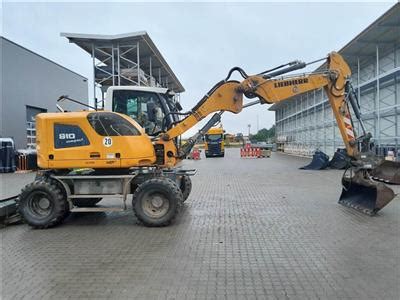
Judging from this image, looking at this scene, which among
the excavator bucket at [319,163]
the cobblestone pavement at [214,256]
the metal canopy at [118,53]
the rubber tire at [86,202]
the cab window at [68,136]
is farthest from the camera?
the metal canopy at [118,53]

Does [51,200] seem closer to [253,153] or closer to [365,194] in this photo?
[365,194]

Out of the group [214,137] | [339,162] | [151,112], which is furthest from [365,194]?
[214,137]

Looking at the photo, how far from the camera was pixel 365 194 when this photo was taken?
8641 millimetres

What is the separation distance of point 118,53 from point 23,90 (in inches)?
361

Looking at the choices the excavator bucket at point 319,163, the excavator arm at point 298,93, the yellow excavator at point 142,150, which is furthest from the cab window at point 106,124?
the excavator bucket at point 319,163

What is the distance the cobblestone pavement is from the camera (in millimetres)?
4352

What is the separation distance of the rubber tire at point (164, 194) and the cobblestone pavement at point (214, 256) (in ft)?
0.54

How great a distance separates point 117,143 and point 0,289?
359cm

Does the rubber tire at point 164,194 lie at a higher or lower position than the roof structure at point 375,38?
lower

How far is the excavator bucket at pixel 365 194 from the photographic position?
7797 millimetres

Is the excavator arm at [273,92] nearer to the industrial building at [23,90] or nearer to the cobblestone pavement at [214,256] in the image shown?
the cobblestone pavement at [214,256]

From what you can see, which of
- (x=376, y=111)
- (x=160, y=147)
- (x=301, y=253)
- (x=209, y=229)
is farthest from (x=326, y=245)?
(x=376, y=111)

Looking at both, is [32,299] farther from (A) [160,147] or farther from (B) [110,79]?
(B) [110,79]

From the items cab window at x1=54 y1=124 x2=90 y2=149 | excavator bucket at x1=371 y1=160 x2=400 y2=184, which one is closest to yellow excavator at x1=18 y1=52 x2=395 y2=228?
cab window at x1=54 y1=124 x2=90 y2=149
